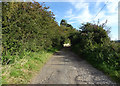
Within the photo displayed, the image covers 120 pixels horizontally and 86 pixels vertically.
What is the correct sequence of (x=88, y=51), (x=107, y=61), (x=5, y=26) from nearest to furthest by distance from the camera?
(x=5, y=26)
(x=107, y=61)
(x=88, y=51)

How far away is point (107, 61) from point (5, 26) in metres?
5.47

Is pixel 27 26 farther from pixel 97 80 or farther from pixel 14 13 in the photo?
pixel 97 80

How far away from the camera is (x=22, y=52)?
156 inches

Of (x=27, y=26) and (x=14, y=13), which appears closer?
(x=14, y=13)

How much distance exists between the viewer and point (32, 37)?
194 inches

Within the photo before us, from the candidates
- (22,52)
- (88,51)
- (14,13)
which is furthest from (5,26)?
(88,51)

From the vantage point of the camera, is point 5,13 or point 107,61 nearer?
point 5,13

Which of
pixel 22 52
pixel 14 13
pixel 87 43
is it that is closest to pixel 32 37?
pixel 22 52

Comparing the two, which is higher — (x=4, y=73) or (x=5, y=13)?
(x=5, y=13)

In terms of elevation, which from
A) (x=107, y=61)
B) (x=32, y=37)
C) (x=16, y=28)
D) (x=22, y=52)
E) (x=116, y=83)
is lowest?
(x=116, y=83)

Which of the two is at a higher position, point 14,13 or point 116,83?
point 14,13

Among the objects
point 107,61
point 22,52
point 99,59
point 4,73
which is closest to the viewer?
point 4,73

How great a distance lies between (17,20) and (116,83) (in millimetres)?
4692

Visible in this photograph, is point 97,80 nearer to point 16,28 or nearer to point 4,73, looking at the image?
point 4,73
